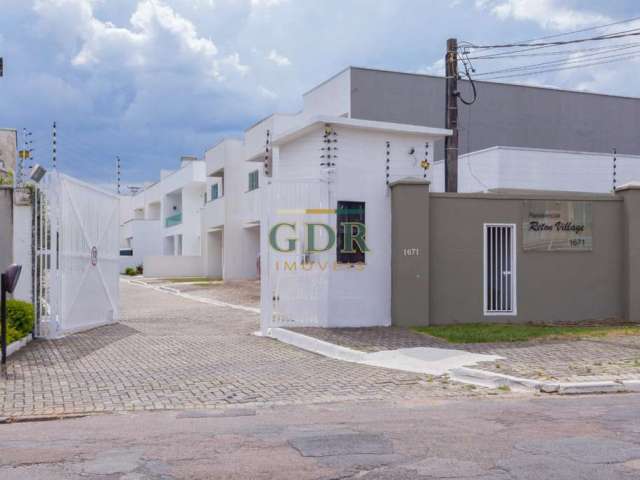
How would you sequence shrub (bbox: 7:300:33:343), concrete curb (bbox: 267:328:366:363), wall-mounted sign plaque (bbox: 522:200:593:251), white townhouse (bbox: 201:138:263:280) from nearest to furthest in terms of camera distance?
1. concrete curb (bbox: 267:328:366:363)
2. shrub (bbox: 7:300:33:343)
3. wall-mounted sign plaque (bbox: 522:200:593:251)
4. white townhouse (bbox: 201:138:263:280)

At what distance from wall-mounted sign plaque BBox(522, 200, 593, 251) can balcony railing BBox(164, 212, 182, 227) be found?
38.3 metres

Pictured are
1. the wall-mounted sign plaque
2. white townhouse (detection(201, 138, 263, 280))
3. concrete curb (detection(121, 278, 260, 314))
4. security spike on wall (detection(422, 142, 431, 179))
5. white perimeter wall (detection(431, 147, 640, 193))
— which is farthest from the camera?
white townhouse (detection(201, 138, 263, 280))

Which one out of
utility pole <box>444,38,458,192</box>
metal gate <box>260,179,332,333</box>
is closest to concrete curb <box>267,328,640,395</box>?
metal gate <box>260,179,332,333</box>

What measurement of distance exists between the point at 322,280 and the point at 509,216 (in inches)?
178

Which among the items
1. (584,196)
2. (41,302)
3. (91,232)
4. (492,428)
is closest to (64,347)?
(41,302)

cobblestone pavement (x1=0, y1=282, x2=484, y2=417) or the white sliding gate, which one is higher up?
the white sliding gate

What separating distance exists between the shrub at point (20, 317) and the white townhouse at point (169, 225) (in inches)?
1282

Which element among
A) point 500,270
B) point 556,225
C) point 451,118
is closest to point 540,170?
point 451,118

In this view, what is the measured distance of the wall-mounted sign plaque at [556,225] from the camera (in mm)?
15742

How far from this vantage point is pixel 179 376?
32.4 ft

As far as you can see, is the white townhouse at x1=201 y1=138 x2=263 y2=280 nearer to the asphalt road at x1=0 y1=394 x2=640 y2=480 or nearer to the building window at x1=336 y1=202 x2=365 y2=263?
the building window at x1=336 y1=202 x2=365 y2=263

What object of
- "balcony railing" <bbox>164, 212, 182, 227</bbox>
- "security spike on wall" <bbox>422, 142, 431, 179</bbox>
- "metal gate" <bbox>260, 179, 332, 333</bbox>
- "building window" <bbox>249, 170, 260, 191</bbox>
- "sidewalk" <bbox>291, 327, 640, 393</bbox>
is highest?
"building window" <bbox>249, 170, 260, 191</bbox>

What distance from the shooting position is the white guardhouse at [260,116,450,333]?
47.6ft

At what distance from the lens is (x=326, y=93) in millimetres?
31672
